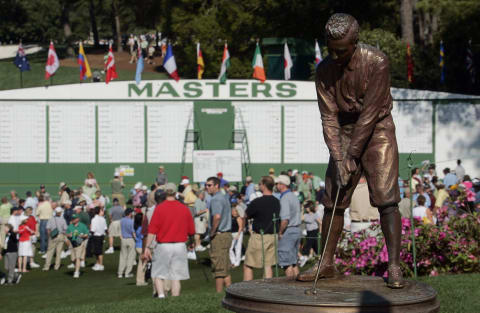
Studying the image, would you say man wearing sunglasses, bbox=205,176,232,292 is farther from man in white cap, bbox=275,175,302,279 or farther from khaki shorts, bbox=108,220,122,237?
khaki shorts, bbox=108,220,122,237

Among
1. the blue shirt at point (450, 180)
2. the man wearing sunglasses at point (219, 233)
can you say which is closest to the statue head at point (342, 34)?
the man wearing sunglasses at point (219, 233)

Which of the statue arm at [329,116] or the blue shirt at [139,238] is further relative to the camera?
the blue shirt at [139,238]

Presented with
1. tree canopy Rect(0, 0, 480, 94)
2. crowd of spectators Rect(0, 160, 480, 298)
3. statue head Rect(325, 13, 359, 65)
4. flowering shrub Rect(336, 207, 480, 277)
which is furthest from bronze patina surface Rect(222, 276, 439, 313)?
tree canopy Rect(0, 0, 480, 94)

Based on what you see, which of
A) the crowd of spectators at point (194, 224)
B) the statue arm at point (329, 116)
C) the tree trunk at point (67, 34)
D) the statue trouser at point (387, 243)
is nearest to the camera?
the statue trouser at point (387, 243)

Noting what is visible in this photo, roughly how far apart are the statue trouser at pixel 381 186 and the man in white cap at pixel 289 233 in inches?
243

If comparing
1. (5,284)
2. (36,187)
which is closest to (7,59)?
(36,187)

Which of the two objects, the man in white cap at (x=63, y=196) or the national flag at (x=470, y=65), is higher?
the national flag at (x=470, y=65)

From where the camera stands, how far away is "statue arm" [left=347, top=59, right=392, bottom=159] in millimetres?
8242

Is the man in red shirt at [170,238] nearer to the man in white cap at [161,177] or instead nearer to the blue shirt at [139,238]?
the blue shirt at [139,238]

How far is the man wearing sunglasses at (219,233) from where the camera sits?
1535 centimetres

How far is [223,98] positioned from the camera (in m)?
30.2

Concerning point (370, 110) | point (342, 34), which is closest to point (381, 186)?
point (370, 110)

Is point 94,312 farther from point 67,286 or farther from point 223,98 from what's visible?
point 223,98

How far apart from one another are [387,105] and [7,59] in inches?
2287
